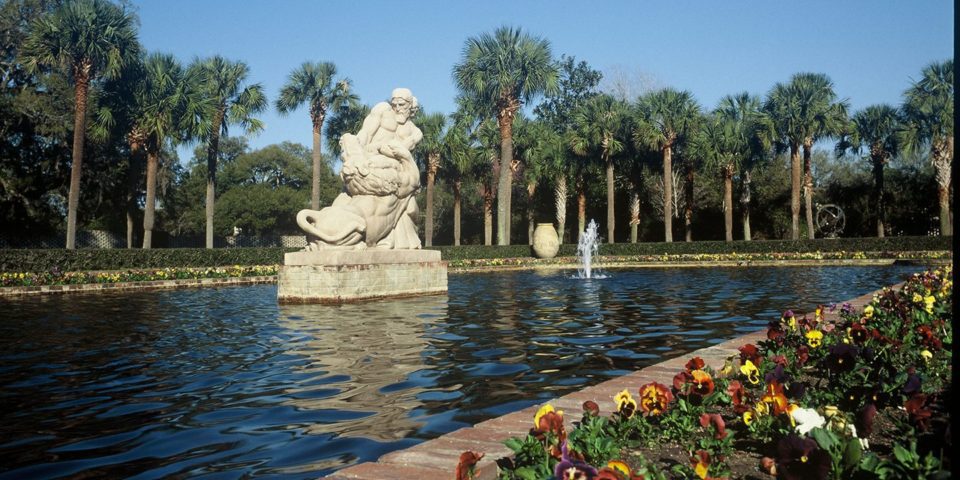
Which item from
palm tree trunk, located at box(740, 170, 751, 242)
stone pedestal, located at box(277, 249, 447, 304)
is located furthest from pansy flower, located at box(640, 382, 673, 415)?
palm tree trunk, located at box(740, 170, 751, 242)

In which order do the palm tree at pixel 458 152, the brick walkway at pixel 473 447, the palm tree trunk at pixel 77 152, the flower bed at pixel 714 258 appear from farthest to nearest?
the palm tree at pixel 458 152, the flower bed at pixel 714 258, the palm tree trunk at pixel 77 152, the brick walkway at pixel 473 447

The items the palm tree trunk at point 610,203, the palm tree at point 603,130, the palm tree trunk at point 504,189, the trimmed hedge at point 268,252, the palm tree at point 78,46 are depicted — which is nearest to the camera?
the trimmed hedge at point 268,252

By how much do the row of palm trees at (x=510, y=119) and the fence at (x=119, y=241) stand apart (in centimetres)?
440

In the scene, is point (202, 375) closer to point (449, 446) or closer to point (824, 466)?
point (449, 446)

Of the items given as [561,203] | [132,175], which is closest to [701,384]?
[132,175]

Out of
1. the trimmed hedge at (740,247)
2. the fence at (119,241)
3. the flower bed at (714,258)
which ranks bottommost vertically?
the flower bed at (714,258)

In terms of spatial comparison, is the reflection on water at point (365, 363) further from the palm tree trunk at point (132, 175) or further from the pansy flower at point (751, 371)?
the palm tree trunk at point (132, 175)

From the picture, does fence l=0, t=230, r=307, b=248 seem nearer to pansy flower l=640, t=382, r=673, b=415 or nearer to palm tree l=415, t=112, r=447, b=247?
palm tree l=415, t=112, r=447, b=247

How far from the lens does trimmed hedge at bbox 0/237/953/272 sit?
24.2m

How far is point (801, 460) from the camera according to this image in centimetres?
268

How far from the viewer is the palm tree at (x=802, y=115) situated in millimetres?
39562

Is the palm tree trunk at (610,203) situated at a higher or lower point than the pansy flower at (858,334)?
higher

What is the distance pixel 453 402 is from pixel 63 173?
1595 inches

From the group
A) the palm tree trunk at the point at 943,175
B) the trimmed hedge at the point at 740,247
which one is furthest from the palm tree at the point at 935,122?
the trimmed hedge at the point at 740,247
